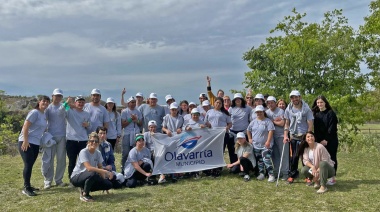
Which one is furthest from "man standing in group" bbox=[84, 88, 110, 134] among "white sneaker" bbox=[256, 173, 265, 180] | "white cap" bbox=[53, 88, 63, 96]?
"white sneaker" bbox=[256, 173, 265, 180]

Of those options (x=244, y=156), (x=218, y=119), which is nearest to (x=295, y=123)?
(x=244, y=156)

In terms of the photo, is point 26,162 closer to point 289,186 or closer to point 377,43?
point 289,186

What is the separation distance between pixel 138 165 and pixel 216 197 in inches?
87.2

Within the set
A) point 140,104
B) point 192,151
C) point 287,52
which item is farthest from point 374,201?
point 287,52

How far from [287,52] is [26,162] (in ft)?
66.2

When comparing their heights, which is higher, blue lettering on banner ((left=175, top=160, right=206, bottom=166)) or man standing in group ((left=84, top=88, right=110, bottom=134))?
man standing in group ((left=84, top=88, right=110, bottom=134))

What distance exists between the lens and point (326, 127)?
787cm

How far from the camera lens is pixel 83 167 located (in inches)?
276

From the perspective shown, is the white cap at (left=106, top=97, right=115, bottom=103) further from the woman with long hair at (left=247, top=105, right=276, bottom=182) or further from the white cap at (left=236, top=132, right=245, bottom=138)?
the woman with long hair at (left=247, top=105, right=276, bottom=182)

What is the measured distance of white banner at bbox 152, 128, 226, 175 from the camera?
29.8 feet

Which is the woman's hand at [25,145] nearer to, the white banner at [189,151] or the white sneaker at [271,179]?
the white banner at [189,151]

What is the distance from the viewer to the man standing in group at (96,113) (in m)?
8.44

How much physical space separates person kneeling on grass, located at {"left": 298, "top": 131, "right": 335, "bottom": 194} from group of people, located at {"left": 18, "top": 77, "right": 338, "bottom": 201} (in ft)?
0.07

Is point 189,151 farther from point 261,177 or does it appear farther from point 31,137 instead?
point 31,137
